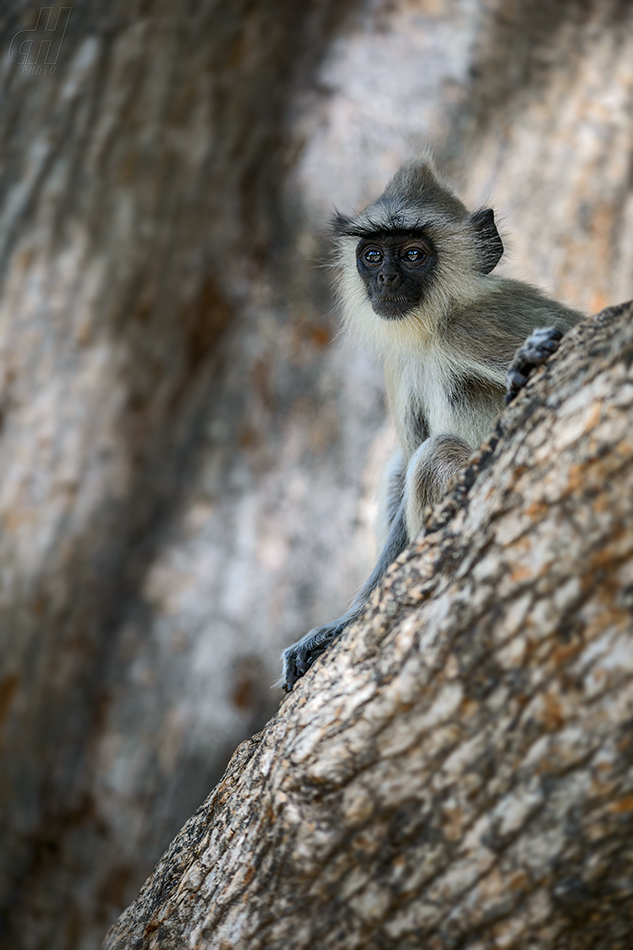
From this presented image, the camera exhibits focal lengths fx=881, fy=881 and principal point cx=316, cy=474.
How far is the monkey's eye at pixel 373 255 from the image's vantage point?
392cm

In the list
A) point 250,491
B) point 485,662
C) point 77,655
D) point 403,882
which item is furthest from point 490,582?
point 77,655

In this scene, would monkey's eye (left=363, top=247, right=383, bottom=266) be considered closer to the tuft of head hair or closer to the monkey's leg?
the tuft of head hair

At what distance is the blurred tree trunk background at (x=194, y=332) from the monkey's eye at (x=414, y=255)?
1.56m

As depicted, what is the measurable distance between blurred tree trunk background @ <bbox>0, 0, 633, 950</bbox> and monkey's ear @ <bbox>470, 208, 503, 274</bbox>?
143cm

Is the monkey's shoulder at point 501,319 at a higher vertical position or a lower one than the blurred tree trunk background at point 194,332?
lower

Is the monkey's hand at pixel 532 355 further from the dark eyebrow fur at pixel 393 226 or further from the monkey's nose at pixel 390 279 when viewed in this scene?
the dark eyebrow fur at pixel 393 226

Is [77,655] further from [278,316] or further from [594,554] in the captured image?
[594,554]

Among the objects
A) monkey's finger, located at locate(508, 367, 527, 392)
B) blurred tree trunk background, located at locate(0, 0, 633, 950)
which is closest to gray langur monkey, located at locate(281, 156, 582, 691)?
monkey's finger, located at locate(508, 367, 527, 392)

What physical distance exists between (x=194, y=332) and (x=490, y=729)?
15.0ft

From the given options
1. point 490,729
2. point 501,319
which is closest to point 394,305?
point 501,319

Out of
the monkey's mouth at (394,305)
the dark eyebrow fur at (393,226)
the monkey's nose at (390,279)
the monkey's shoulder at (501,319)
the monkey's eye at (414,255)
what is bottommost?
the monkey's shoulder at (501,319)

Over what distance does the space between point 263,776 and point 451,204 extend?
2665mm

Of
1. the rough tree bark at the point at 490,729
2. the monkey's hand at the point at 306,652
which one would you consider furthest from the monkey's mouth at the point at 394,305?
the rough tree bark at the point at 490,729

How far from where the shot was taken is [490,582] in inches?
69.3
